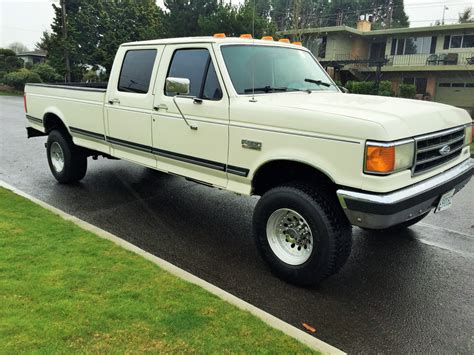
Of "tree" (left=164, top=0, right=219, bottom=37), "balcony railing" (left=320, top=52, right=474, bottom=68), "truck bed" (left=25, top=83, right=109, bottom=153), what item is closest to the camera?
"truck bed" (left=25, top=83, right=109, bottom=153)

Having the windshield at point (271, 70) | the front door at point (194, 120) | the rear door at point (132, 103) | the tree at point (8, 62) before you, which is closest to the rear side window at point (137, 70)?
the rear door at point (132, 103)

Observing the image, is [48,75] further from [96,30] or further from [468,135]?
[468,135]

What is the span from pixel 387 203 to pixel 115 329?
214cm

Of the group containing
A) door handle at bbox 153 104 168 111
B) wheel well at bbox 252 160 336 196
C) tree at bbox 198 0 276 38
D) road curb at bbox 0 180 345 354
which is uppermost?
tree at bbox 198 0 276 38

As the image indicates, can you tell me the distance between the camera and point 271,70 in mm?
4738

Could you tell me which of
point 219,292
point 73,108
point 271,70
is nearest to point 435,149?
point 271,70

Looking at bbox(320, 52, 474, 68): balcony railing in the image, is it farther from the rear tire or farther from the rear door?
the rear door

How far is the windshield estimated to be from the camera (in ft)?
14.6

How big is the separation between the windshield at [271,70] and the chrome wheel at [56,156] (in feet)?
12.7

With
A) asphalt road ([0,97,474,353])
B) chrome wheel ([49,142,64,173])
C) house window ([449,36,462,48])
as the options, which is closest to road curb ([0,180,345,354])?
asphalt road ([0,97,474,353])

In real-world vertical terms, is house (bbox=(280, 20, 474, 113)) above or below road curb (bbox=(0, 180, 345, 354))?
above

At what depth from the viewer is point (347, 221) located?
3.76 m

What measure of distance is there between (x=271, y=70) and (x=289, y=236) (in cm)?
186

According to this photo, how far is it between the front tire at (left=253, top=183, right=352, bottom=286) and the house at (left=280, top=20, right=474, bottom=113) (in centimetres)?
2393
